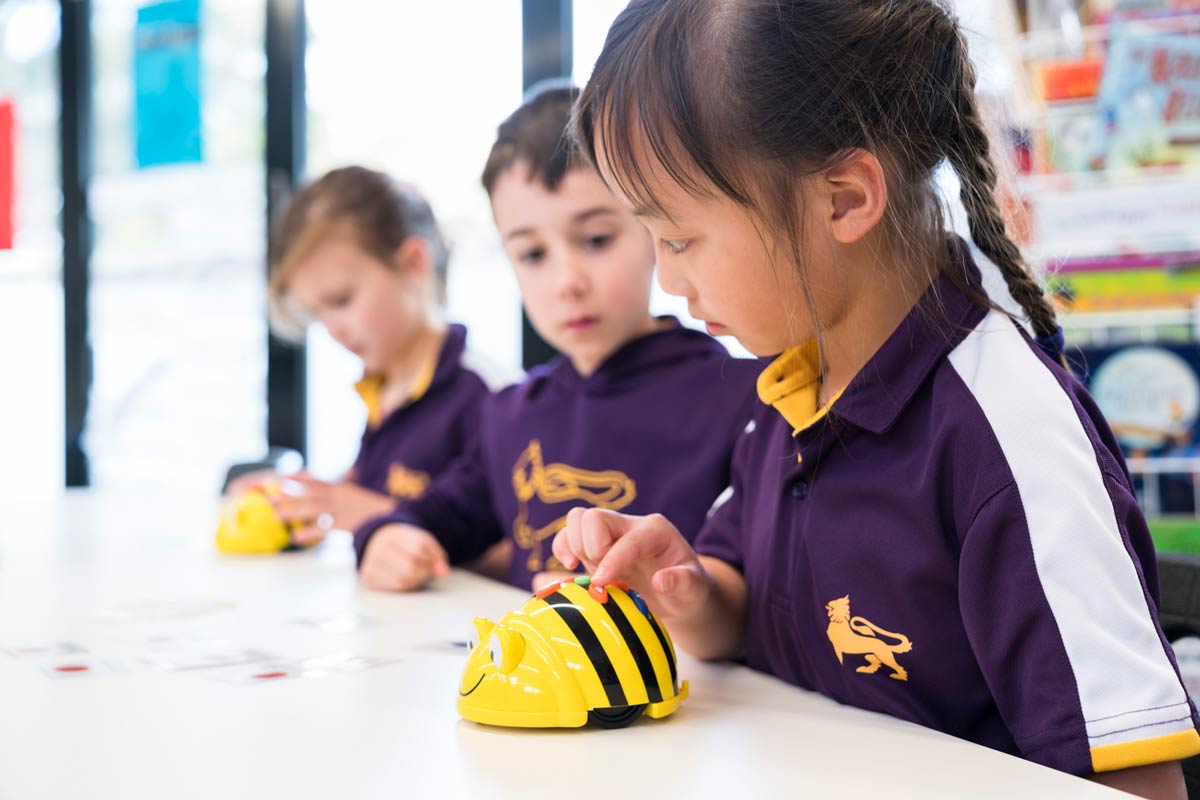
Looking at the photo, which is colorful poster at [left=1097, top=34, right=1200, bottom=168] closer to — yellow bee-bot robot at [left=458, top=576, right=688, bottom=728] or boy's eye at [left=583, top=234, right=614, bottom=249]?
boy's eye at [left=583, top=234, right=614, bottom=249]

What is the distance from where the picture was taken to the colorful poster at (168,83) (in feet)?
10.7

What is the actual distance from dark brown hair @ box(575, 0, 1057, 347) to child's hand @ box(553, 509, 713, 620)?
0.61 ft

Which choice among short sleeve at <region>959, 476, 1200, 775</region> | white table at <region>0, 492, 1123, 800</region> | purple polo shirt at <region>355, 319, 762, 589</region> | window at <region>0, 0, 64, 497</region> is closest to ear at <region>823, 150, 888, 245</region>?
short sleeve at <region>959, 476, 1200, 775</region>

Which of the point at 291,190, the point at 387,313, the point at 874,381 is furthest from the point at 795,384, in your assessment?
the point at 291,190

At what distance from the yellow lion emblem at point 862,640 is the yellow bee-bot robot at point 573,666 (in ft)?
0.45

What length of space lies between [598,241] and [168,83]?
258 cm

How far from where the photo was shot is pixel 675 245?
2.63 feet

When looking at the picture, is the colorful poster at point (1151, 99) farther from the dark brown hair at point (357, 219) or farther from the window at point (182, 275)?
the window at point (182, 275)

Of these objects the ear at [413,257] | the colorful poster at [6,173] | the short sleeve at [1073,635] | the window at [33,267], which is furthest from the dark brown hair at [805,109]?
the window at [33,267]

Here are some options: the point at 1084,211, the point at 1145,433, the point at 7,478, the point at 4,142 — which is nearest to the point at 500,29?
the point at 4,142

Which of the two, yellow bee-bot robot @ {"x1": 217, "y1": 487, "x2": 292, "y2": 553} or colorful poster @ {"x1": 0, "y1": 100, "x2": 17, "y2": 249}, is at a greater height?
colorful poster @ {"x1": 0, "y1": 100, "x2": 17, "y2": 249}

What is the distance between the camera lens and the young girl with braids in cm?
64

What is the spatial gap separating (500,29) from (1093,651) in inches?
80.2

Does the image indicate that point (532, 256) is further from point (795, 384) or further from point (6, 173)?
point (6, 173)
